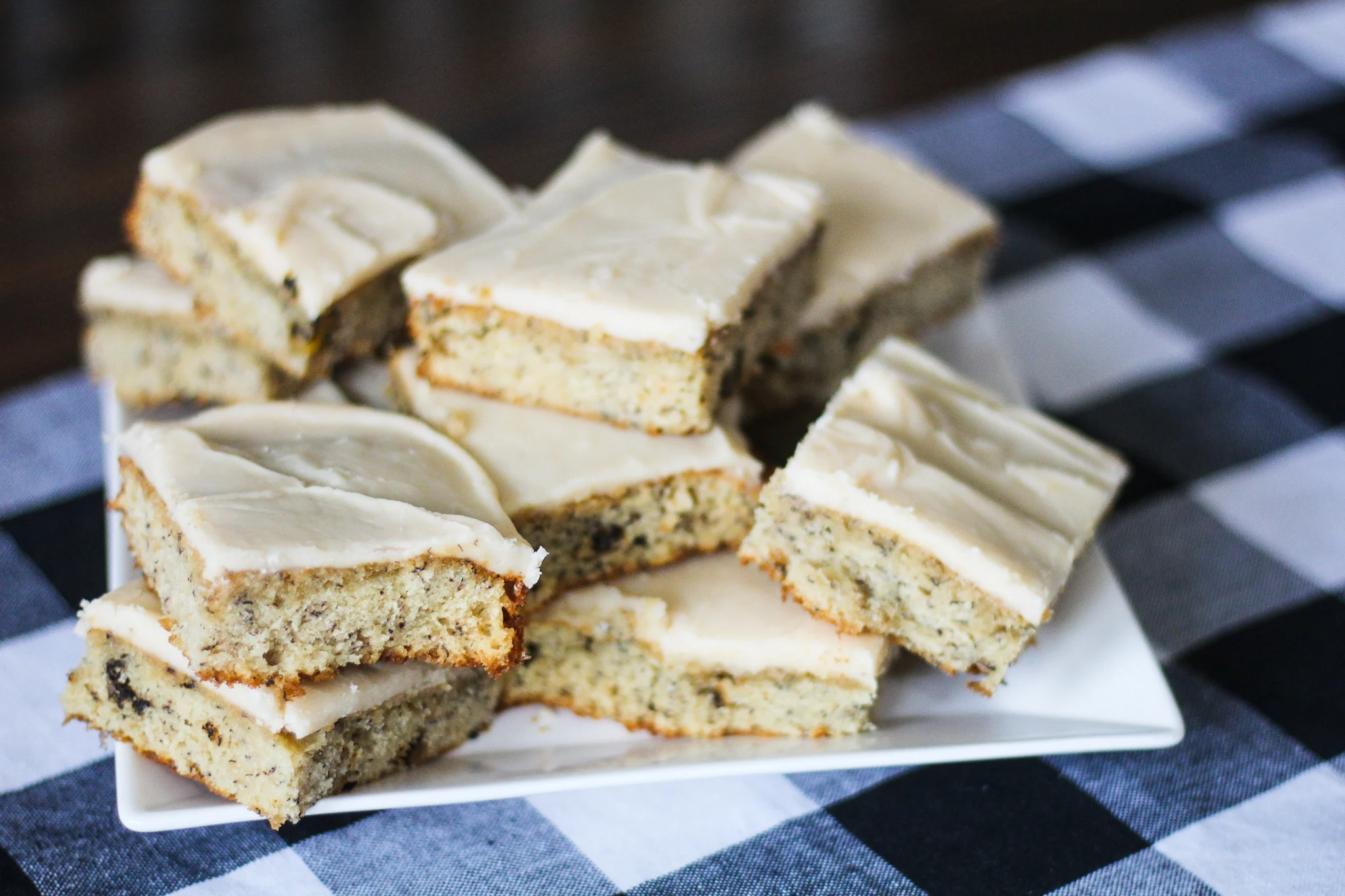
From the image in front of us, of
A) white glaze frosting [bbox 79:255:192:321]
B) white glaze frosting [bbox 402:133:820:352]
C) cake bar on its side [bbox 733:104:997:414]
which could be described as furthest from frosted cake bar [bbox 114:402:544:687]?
cake bar on its side [bbox 733:104:997:414]

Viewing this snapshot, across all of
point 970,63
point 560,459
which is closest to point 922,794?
point 560,459

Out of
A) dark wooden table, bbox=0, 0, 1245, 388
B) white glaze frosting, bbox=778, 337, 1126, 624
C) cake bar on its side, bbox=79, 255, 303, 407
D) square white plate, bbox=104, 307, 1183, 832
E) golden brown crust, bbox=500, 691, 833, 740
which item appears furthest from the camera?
dark wooden table, bbox=0, 0, 1245, 388

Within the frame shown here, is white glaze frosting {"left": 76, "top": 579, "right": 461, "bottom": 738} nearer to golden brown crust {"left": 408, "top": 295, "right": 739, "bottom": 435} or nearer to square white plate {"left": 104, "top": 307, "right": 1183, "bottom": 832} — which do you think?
square white plate {"left": 104, "top": 307, "right": 1183, "bottom": 832}

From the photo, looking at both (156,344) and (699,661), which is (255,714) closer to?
(699,661)

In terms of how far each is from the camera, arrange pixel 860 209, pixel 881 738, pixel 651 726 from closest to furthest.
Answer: pixel 881 738
pixel 651 726
pixel 860 209

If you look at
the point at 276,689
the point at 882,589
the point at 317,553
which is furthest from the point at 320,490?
the point at 882,589

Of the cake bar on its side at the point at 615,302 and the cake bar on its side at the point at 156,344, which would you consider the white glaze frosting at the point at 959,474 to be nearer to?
the cake bar on its side at the point at 615,302
